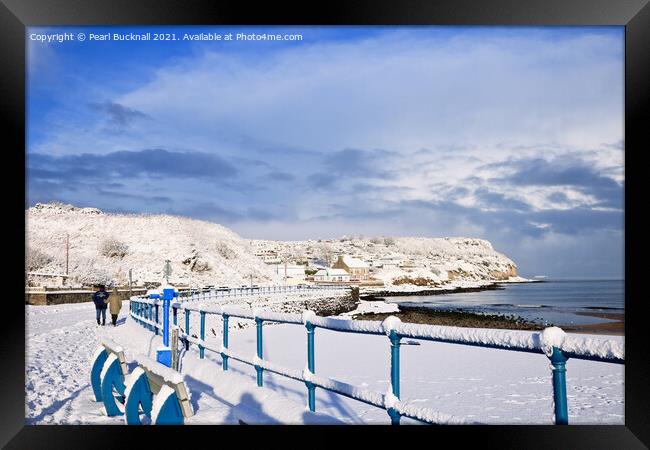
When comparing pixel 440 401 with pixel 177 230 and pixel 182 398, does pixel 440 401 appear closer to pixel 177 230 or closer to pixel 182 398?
pixel 182 398

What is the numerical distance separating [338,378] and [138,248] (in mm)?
86353

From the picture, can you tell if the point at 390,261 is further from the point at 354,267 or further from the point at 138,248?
the point at 138,248

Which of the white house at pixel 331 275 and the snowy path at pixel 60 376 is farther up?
the snowy path at pixel 60 376

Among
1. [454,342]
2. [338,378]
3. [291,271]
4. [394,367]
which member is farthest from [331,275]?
[454,342]

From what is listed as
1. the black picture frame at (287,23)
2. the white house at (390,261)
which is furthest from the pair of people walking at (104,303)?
the white house at (390,261)

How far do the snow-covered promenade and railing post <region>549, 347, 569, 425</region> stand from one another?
232 centimetres

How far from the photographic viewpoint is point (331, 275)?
354 feet

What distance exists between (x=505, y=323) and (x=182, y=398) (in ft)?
152

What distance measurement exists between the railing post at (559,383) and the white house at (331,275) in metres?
102

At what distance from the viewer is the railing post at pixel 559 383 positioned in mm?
3168

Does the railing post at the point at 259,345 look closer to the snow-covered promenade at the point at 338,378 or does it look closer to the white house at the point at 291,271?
the snow-covered promenade at the point at 338,378
